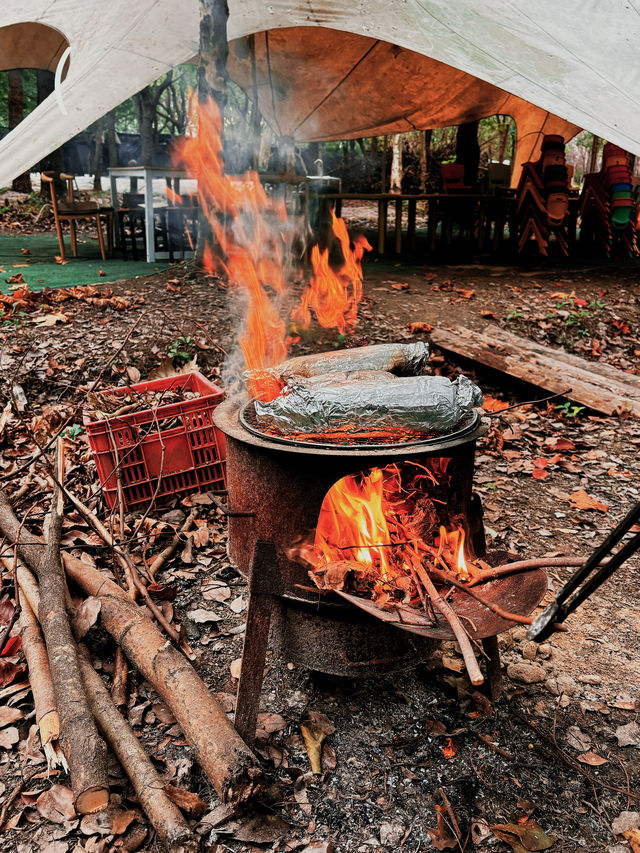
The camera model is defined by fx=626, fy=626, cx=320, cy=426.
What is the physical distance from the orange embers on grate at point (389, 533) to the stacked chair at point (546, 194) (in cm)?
830

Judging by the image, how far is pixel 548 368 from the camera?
5551 mm

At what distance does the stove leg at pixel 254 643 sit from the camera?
2.17 meters

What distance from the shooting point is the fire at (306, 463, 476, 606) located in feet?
7.88

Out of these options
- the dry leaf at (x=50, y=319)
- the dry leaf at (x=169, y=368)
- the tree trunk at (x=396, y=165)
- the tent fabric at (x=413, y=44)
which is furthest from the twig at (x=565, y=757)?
the tree trunk at (x=396, y=165)

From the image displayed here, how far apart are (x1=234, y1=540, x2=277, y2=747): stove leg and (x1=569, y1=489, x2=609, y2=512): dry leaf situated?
9.05 feet

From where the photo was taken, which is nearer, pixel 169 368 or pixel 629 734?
pixel 629 734

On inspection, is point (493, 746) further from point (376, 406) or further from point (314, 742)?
point (376, 406)

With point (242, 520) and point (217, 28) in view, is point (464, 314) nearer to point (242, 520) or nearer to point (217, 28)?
point (217, 28)

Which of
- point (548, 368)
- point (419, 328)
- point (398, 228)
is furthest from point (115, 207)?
point (548, 368)

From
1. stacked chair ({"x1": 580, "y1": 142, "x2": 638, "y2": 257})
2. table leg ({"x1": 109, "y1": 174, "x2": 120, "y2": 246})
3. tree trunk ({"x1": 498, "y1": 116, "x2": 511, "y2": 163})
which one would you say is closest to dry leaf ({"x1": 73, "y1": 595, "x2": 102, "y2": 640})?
table leg ({"x1": 109, "y1": 174, "x2": 120, "y2": 246})

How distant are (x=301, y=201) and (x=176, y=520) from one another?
8.57 m

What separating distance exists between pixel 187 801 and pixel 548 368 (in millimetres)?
4601

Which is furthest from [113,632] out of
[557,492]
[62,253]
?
[62,253]

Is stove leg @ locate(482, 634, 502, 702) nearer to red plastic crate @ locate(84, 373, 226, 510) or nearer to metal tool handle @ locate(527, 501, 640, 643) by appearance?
metal tool handle @ locate(527, 501, 640, 643)
